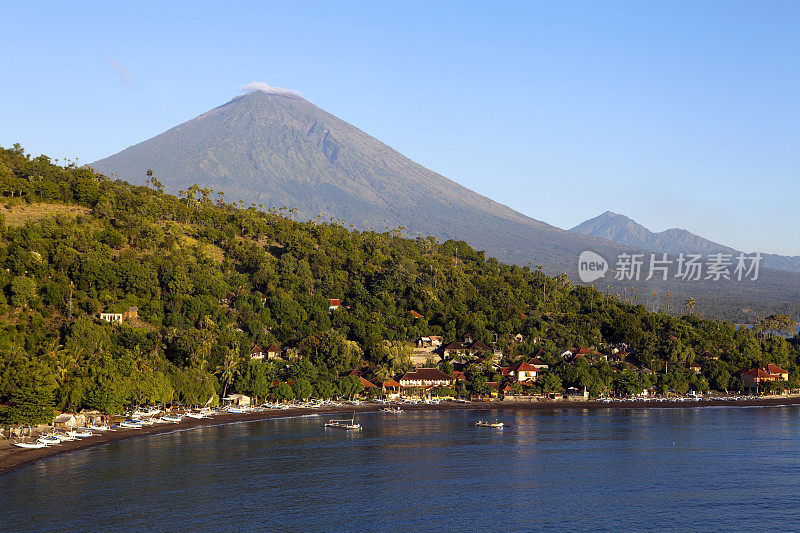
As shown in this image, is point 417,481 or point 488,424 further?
point 488,424

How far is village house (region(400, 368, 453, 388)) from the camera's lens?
302 feet

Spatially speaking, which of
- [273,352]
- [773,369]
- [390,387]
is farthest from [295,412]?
[773,369]

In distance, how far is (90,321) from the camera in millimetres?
76500

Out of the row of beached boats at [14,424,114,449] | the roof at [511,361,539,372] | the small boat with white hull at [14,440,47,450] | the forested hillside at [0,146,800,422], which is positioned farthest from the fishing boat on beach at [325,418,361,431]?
the roof at [511,361,539,372]

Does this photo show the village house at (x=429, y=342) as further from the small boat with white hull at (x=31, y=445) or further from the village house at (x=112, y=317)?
the small boat with white hull at (x=31, y=445)

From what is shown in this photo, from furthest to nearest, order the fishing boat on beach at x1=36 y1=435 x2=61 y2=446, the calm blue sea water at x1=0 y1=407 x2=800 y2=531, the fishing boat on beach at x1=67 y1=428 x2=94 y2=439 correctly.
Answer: the fishing boat on beach at x1=67 y1=428 x2=94 y2=439, the fishing boat on beach at x1=36 y1=435 x2=61 y2=446, the calm blue sea water at x1=0 y1=407 x2=800 y2=531

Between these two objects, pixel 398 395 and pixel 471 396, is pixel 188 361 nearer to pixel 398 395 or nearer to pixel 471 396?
pixel 398 395

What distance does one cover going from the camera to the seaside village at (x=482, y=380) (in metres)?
82.2

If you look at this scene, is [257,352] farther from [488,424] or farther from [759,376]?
[759,376]

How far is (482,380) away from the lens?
92750mm

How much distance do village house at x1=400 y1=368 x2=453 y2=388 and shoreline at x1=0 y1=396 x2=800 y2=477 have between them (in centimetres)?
449

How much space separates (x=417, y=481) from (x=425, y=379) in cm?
4523

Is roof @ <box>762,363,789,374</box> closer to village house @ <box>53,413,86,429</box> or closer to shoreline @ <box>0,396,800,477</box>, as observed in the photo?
shoreline @ <box>0,396,800,477</box>

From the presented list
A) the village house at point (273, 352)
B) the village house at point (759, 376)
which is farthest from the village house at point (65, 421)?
the village house at point (759, 376)
